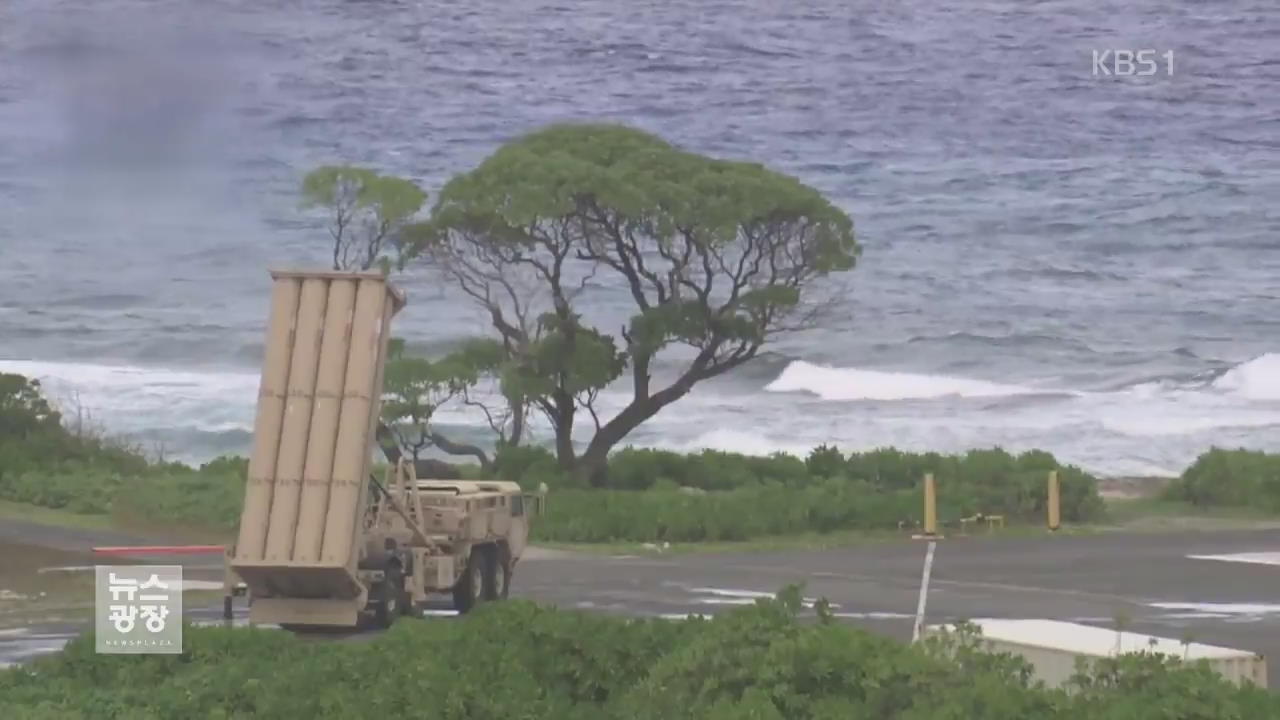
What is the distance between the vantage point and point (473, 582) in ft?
80.8

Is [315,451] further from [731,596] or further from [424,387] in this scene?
[424,387]

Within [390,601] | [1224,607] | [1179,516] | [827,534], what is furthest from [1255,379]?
[390,601]

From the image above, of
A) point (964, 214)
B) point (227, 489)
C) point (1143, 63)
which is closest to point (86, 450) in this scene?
point (227, 489)

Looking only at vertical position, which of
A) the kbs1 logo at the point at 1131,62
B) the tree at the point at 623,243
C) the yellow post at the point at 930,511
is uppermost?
the kbs1 logo at the point at 1131,62

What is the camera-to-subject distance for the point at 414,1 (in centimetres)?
8394

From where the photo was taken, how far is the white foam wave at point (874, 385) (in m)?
67.1

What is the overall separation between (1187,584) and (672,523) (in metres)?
8.87

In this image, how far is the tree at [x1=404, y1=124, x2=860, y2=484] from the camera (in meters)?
36.2

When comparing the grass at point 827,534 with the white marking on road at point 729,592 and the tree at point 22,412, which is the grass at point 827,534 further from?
the white marking on road at point 729,592

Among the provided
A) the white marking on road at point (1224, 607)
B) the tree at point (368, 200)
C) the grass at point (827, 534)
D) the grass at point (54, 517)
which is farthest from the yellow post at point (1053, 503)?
the grass at point (54, 517)

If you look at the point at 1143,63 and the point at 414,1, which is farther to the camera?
the point at 1143,63

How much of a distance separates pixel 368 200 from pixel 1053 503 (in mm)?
12750

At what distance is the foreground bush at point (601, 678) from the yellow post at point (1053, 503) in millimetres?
Answer: 20813

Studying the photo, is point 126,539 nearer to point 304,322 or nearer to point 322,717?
point 304,322
